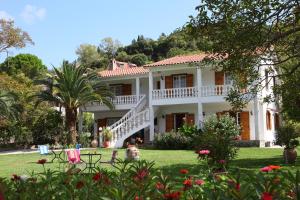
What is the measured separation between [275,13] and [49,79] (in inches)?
931

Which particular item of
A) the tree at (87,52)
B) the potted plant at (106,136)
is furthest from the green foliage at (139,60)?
the potted plant at (106,136)

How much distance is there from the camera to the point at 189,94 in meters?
31.0

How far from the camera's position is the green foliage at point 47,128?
115ft

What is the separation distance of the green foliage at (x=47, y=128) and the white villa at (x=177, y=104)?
2.06 meters

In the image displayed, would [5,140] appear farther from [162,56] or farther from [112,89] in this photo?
[162,56]

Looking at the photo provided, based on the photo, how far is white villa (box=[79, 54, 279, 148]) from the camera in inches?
1188

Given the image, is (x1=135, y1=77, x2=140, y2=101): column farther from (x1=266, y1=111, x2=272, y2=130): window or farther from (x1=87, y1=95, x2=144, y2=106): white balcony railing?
(x1=266, y1=111, x2=272, y2=130): window

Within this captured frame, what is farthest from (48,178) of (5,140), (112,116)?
(5,140)

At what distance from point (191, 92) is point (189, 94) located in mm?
181

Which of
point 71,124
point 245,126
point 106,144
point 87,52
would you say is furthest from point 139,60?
point 245,126

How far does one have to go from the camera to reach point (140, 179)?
12.3ft

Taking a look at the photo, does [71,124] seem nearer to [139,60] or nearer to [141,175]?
[141,175]

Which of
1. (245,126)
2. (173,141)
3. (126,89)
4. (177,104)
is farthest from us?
(126,89)

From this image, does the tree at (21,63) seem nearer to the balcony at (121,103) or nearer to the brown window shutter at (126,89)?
the brown window shutter at (126,89)
